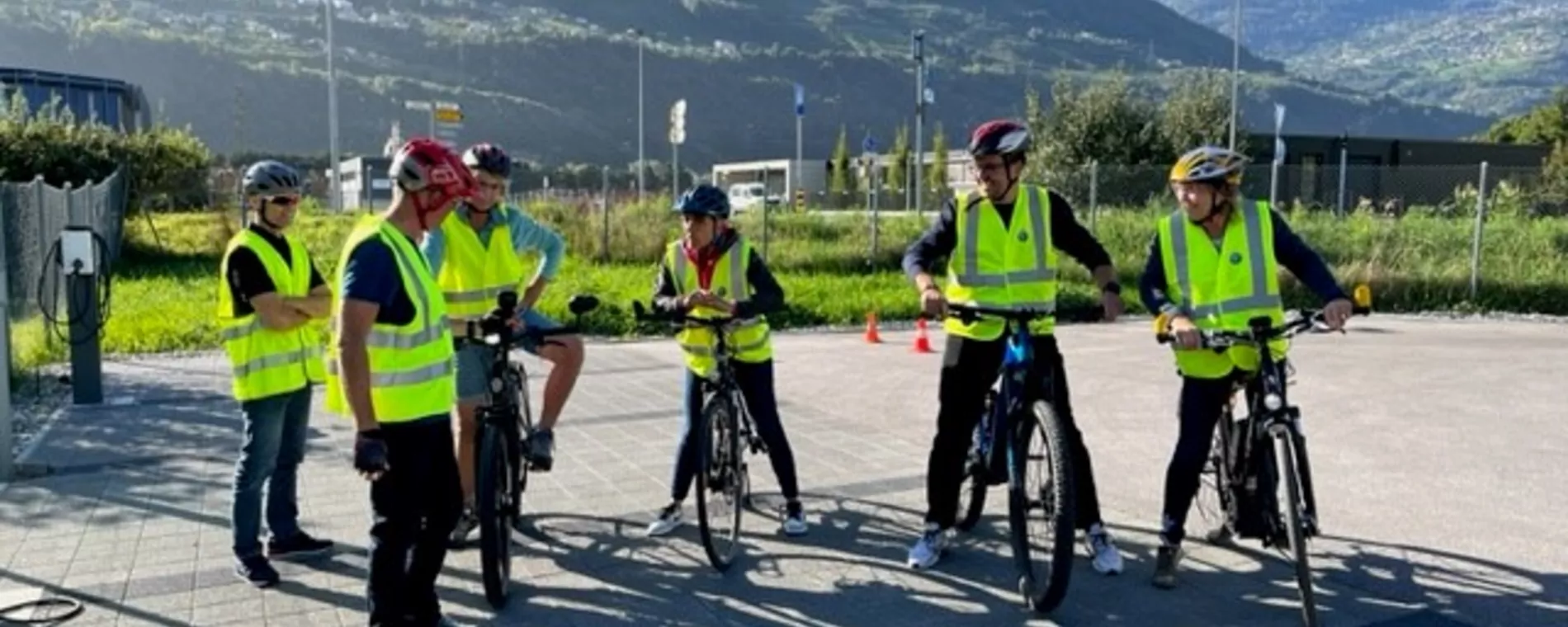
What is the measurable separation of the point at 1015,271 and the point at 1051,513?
104 cm

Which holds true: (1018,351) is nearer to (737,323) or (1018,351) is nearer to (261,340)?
(737,323)

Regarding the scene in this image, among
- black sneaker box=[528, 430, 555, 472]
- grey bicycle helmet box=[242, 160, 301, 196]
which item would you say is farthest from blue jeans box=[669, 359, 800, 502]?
grey bicycle helmet box=[242, 160, 301, 196]

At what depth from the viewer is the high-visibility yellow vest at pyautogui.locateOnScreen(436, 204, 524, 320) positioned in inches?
221

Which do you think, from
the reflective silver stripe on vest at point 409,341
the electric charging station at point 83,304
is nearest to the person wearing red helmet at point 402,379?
the reflective silver stripe on vest at point 409,341

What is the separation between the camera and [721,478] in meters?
5.51

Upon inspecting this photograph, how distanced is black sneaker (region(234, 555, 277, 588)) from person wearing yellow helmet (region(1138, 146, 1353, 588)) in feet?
12.4

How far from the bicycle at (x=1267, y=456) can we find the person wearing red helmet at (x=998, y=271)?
492 mm

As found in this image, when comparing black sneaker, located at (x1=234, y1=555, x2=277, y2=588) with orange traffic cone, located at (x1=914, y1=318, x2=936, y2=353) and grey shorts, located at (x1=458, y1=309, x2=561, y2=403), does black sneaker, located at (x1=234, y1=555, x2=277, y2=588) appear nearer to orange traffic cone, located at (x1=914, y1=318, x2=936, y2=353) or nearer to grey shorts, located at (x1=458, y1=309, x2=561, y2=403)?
grey shorts, located at (x1=458, y1=309, x2=561, y2=403)

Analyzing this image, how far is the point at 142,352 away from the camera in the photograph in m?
12.7

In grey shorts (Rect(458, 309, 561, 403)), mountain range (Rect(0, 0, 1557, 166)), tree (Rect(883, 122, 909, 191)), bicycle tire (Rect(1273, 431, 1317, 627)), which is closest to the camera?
bicycle tire (Rect(1273, 431, 1317, 627))

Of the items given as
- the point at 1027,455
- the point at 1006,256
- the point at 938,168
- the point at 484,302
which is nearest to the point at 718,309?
the point at 484,302

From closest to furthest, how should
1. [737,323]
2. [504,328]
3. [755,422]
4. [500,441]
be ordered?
[500,441], [504,328], [737,323], [755,422]

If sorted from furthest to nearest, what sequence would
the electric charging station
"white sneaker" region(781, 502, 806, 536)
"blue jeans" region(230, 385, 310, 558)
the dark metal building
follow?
the dark metal building
the electric charging station
"white sneaker" region(781, 502, 806, 536)
"blue jeans" region(230, 385, 310, 558)

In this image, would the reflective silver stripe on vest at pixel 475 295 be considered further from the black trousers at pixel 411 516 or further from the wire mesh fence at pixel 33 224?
the wire mesh fence at pixel 33 224
